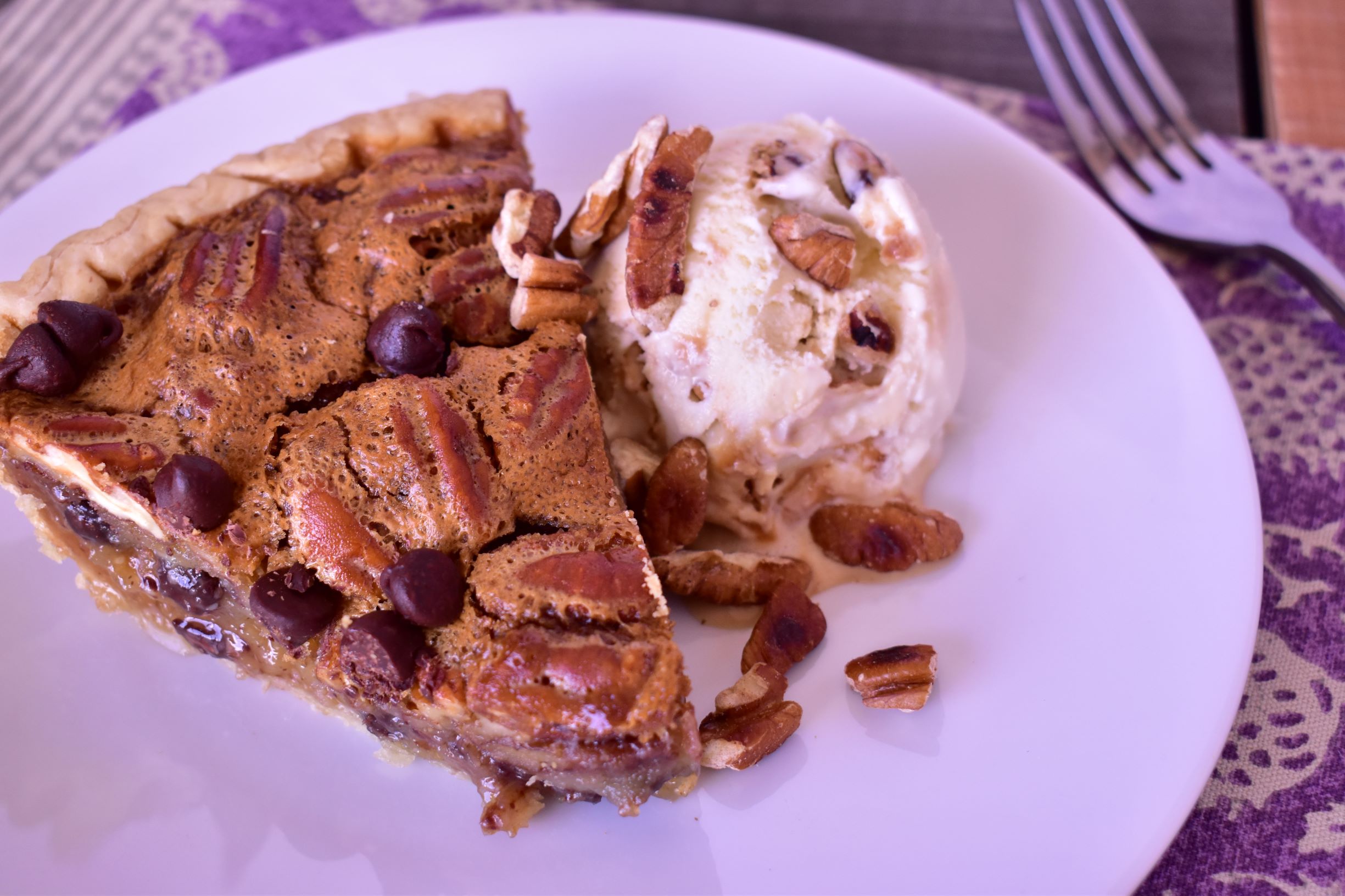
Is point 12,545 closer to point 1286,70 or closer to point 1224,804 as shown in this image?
point 1224,804

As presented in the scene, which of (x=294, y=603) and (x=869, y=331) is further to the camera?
(x=869, y=331)

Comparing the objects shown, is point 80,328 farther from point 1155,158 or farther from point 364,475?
point 1155,158

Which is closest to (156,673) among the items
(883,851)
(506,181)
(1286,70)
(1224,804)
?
Answer: (506,181)

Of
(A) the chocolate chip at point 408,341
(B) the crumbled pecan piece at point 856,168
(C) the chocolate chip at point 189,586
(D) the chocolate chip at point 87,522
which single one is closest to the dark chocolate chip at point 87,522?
(D) the chocolate chip at point 87,522

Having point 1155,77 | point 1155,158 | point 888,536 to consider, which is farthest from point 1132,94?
point 888,536

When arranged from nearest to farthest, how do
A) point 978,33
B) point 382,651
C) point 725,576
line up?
1. point 382,651
2. point 725,576
3. point 978,33

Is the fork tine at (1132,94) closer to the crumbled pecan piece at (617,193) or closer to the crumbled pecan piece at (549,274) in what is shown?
the crumbled pecan piece at (617,193)
